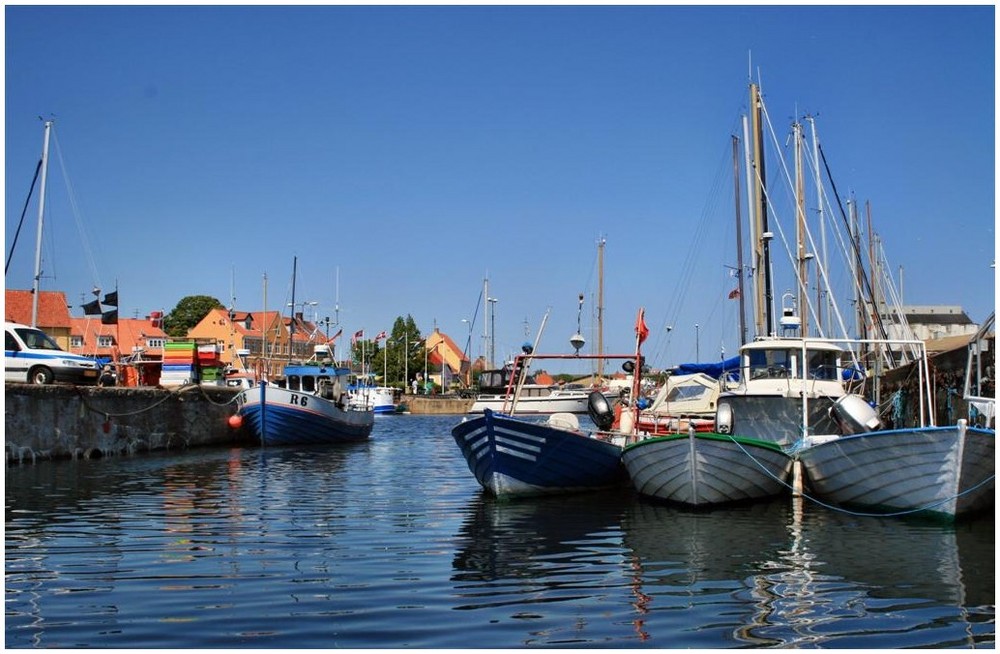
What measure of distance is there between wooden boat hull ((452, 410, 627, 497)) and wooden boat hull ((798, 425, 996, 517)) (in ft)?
15.3


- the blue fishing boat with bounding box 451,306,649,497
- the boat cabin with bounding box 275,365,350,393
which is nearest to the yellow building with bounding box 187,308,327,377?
the boat cabin with bounding box 275,365,350,393

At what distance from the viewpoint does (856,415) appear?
58.3 ft

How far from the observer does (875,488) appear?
1572cm

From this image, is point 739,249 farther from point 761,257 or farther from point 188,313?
point 188,313

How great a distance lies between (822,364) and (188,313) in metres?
111

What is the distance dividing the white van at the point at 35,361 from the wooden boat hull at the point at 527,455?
16.6 m

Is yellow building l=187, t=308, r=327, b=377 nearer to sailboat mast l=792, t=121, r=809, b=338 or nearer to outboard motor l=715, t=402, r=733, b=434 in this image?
sailboat mast l=792, t=121, r=809, b=338

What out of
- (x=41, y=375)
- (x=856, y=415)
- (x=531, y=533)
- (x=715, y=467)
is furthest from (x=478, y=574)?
(x=41, y=375)

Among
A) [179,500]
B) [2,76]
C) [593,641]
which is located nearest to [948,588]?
[593,641]

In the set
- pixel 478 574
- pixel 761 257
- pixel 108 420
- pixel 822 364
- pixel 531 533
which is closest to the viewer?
pixel 478 574

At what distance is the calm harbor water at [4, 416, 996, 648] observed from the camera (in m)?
8.52

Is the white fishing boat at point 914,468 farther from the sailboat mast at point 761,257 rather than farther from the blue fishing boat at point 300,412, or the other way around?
the blue fishing boat at point 300,412

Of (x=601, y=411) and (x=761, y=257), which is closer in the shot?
(x=601, y=411)

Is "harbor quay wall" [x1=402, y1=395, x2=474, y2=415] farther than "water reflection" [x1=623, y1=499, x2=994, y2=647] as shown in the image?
Yes
